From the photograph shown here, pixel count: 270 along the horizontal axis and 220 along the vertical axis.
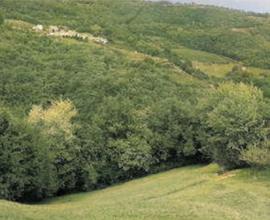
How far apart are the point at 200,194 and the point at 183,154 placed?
145 feet

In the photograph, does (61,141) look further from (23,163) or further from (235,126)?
(235,126)

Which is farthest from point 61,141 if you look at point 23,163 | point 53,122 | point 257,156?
point 257,156

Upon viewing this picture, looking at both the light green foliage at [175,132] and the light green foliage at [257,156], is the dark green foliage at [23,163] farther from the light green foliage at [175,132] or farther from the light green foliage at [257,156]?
the light green foliage at [257,156]

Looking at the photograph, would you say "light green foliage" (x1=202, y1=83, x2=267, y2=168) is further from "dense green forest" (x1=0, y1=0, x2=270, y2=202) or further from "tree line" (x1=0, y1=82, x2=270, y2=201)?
"dense green forest" (x1=0, y1=0, x2=270, y2=202)

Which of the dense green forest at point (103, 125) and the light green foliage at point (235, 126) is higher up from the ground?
the light green foliage at point (235, 126)

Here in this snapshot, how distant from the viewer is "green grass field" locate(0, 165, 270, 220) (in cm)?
4616

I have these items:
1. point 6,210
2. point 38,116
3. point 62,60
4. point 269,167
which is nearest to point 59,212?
point 6,210

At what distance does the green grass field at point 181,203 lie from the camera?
151 feet

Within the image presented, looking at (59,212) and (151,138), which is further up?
(59,212)

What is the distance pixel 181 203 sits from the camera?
53.5 metres

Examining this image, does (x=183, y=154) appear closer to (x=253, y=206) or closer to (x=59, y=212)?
(x=253, y=206)

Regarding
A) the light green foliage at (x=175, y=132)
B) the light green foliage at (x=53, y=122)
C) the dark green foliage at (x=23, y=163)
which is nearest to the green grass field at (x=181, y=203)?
the dark green foliage at (x=23, y=163)

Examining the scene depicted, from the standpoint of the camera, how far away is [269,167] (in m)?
72.2

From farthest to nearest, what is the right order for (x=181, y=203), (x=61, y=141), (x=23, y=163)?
(x=61, y=141), (x=23, y=163), (x=181, y=203)
